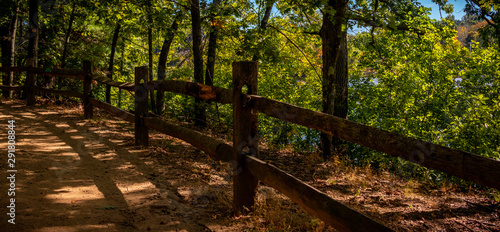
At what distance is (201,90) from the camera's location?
439 centimetres

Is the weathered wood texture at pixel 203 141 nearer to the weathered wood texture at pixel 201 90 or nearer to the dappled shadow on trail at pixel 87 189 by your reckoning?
the weathered wood texture at pixel 201 90

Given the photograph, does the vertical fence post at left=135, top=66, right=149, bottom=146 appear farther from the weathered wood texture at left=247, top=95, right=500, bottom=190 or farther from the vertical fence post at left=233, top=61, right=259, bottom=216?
the weathered wood texture at left=247, top=95, right=500, bottom=190

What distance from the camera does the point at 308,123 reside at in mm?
2949

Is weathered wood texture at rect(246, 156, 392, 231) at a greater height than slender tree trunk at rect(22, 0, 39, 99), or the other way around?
slender tree trunk at rect(22, 0, 39, 99)

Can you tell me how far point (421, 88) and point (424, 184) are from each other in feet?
22.0

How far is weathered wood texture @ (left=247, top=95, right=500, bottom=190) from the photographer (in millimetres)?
1792

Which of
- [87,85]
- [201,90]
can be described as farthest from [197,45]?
[201,90]

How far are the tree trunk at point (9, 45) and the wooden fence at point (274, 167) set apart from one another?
33.3 ft

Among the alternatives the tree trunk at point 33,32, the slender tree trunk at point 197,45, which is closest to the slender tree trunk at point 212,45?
the slender tree trunk at point 197,45

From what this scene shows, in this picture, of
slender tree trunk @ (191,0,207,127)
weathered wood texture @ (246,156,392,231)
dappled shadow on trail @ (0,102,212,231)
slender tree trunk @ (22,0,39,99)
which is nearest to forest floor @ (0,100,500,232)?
dappled shadow on trail @ (0,102,212,231)

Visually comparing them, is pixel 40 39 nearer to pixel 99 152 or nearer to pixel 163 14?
pixel 163 14

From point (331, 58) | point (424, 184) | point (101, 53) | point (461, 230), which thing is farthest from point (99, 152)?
point (101, 53)

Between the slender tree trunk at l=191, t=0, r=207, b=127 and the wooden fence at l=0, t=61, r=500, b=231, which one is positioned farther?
the slender tree trunk at l=191, t=0, r=207, b=127

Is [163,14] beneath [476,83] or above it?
above
